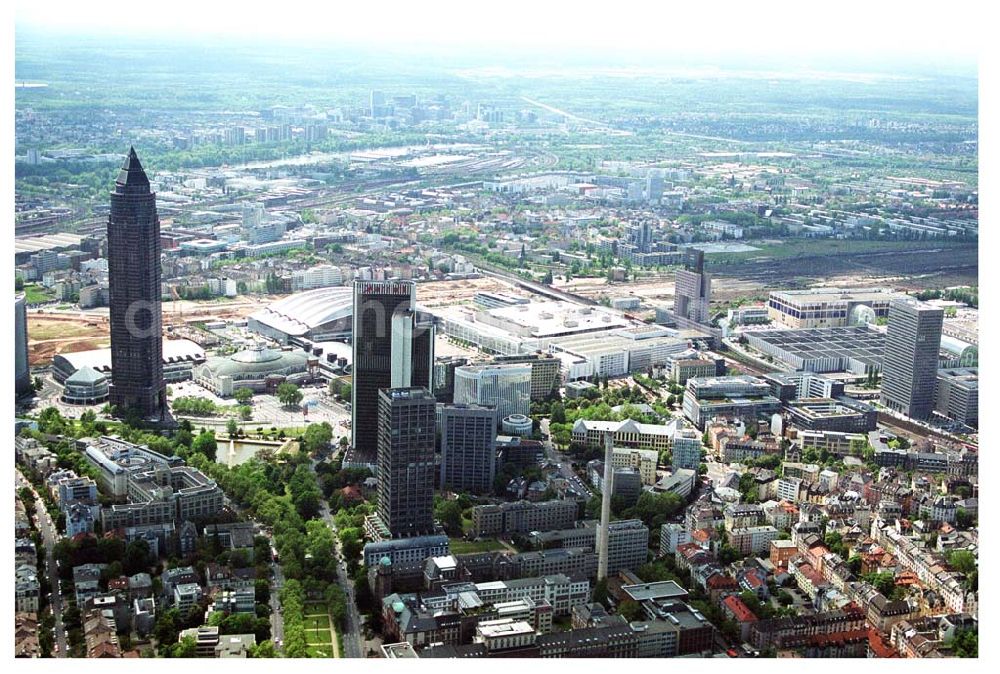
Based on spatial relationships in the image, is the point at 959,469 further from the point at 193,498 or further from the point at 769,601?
the point at 193,498

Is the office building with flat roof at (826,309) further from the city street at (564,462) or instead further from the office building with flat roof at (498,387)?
the city street at (564,462)

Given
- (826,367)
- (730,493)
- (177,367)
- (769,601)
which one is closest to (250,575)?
(769,601)

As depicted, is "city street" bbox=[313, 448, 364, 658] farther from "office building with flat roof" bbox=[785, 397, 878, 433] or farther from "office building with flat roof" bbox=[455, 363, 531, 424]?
"office building with flat roof" bbox=[785, 397, 878, 433]

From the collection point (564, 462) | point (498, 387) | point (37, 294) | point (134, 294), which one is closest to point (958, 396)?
point (564, 462)

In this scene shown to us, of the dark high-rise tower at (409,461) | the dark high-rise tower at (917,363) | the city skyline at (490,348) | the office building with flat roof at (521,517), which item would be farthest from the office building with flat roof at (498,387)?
the dark high-rise tower at (917,363)

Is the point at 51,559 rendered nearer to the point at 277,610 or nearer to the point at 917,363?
the point at 277,610

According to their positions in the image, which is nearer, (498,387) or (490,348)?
(498,387)

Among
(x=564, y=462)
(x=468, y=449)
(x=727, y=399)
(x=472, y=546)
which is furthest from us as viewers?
(x=727, y=399)
